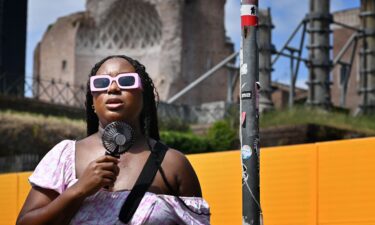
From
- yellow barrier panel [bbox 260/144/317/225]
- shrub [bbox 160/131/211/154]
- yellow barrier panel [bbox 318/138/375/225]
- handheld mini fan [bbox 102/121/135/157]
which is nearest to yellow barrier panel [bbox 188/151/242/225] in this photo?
yellow barrier panel [bbox 260/144/317/225]

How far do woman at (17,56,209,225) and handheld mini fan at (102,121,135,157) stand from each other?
0.24 ft

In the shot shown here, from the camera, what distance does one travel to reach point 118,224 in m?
3.85

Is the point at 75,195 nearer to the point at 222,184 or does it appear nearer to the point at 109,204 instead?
the point at 109,204

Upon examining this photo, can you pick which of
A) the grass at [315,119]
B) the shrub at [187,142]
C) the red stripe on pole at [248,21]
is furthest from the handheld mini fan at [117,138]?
the shrub at [187,142]

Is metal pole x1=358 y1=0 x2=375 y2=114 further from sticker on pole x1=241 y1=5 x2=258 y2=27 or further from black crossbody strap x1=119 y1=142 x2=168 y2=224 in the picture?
black crossbody strap x1=119 y1=142 x2=168 y2=224

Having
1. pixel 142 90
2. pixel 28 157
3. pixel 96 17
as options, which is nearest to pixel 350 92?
pixel 96 17

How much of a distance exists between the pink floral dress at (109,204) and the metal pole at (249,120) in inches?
53.4

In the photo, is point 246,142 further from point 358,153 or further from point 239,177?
point 239,177

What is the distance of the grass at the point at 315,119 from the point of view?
2362 centimetres

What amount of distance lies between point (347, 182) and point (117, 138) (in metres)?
2.91

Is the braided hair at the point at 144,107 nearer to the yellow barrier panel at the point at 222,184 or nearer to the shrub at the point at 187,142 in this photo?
the yellow barrier panel at the point at 222,184

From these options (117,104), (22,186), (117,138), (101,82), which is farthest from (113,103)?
(22,186)

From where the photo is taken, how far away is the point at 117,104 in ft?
13.4

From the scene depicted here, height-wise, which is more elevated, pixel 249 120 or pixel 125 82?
pixel 125 82
